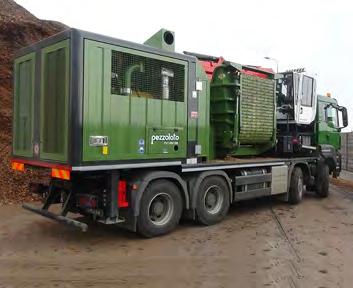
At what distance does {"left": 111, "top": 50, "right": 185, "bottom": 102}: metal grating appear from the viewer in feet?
23.9

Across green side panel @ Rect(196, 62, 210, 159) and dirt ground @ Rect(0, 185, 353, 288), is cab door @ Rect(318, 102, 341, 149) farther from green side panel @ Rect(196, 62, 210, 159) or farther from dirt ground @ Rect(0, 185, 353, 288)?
green side panel @ Rect(196, 62, 210, 159)

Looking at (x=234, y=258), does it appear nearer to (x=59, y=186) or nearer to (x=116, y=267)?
(x=116, y=267)

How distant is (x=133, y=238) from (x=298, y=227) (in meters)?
3.19

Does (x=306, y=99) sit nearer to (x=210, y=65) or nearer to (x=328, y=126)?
(x=328, y=126)

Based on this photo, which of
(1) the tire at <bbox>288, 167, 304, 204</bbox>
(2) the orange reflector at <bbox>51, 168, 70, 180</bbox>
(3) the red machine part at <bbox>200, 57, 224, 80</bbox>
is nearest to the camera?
(2) the orange reflector at <bbox>51, 168, 70, 180</bbox>

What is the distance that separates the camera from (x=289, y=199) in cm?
1163

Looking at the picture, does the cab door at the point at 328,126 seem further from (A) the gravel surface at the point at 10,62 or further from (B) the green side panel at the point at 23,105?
(B) the green side panel at the point at 23,105

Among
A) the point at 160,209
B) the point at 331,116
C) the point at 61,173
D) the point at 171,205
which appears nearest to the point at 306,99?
the point at 331,116

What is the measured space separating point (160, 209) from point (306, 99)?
6.25 m

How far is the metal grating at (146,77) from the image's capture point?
7297 mm

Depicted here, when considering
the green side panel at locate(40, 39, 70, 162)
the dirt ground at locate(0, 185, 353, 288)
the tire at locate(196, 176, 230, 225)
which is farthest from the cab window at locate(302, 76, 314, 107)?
the green side panel at locate(40, 39, 70, 162)

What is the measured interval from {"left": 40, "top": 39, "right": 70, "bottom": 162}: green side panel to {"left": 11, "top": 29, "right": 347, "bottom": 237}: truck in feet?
0.05

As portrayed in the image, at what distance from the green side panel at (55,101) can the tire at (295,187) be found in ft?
21.6

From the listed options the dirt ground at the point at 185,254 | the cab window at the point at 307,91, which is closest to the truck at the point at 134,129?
the dirt ground at the point at 185,254
